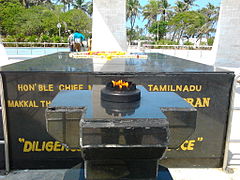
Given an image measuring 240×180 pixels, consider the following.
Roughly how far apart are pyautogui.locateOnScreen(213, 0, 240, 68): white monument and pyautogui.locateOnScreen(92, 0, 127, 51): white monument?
5510 mm

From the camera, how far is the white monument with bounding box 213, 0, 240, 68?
38.4 feet

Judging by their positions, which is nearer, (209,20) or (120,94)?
(120,94)

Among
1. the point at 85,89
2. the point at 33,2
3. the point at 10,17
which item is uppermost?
the point at 33,2

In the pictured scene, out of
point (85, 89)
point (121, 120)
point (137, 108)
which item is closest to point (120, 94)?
point (137, 108)

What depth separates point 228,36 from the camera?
12.2m

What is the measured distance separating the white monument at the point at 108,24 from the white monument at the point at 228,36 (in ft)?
18.1

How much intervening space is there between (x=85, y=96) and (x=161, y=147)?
0.76m

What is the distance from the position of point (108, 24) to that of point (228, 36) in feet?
22.5

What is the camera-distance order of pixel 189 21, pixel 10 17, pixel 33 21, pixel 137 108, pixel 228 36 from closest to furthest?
1. pixel 137 108
2. pixel 228 36
3. pixel 10 17
4. pixel 33 21
5. pixel 189 21

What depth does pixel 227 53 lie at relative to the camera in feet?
40.5

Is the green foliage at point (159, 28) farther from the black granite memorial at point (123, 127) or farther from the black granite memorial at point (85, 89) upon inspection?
the black granite memorial at point (123, 127)

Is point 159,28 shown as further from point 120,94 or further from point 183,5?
point 120,94

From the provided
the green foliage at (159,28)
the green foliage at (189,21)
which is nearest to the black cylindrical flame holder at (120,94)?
the green foliage at (189,21)

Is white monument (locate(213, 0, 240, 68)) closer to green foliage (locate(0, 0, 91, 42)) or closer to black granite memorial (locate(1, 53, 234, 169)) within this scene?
black granite memorial (locate(1, 53, 234, 169))
